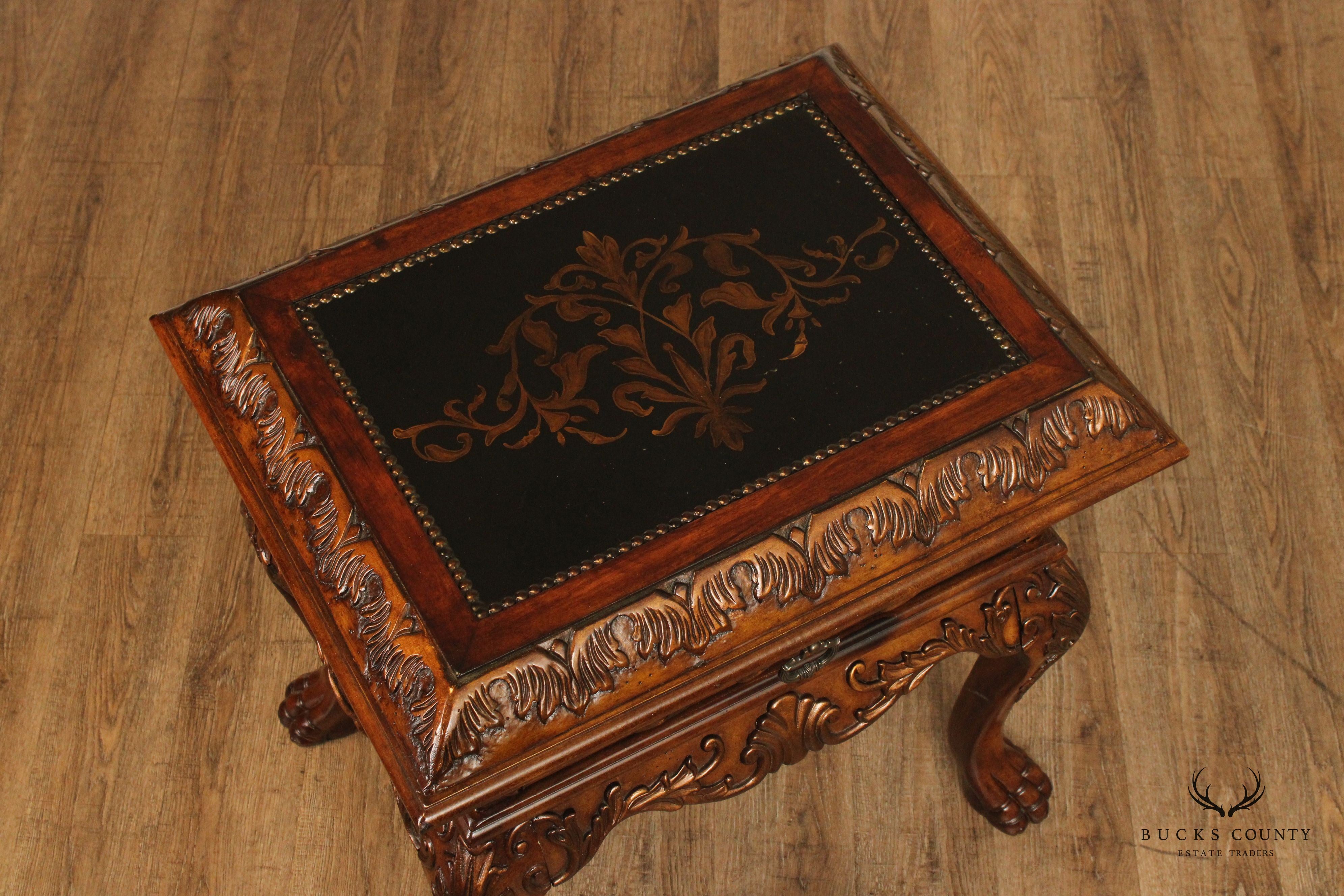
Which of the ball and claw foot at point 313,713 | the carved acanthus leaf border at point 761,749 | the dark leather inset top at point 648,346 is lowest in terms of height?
the carved acanthus leaf border at point 761,749

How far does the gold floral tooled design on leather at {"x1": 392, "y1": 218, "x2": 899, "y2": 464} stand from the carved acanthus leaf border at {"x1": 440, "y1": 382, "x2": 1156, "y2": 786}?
0.39 ft

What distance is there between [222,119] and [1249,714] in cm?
176

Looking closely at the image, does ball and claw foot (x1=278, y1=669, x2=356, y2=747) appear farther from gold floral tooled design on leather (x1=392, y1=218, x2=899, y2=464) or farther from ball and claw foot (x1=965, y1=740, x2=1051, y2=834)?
ball and claw foot (x1=965, y1=740, x2=1051, y2=834)

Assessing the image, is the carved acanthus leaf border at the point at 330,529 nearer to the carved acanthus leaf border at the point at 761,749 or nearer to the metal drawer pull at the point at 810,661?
the carved acanthus leaf border at the point at 761,749

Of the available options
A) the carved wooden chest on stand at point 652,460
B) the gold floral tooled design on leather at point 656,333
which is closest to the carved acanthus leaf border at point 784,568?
the carved wooden chest on stand at point 652,460

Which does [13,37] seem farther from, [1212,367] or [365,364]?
[1212,367]

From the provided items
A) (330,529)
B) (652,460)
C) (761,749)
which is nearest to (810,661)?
(761,749)

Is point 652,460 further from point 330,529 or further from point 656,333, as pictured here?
point 330,529

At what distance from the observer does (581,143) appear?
207cm

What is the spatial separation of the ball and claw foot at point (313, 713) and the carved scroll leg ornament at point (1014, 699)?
727mm

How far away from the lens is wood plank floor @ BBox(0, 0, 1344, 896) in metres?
1.62

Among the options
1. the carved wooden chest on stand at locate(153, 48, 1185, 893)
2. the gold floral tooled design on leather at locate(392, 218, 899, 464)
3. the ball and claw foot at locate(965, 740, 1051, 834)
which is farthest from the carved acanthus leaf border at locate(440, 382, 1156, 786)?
the ball and claw foot at locate(965, 740, 1051, 834)

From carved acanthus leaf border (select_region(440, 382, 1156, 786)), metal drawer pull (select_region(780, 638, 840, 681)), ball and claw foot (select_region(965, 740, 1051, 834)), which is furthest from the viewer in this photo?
ball and claw foot (select_region(965, 740, 1051, 834))

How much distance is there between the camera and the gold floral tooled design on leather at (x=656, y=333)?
1.19 meters
